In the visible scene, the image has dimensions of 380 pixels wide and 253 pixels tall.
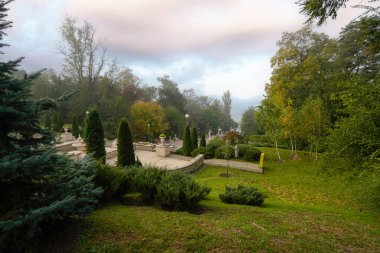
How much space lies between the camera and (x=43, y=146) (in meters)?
3.88

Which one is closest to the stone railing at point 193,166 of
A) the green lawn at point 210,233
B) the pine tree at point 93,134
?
the pine tree at point 93,134

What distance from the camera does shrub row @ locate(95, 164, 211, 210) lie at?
544 cm

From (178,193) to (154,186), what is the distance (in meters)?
0.77

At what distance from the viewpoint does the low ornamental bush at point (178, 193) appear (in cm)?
538

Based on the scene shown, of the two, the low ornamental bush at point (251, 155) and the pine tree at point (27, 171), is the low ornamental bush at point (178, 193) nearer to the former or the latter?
the pine tree at point (27, 171)

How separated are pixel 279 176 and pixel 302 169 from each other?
99.4 inches

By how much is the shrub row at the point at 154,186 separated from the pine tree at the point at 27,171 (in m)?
1.67

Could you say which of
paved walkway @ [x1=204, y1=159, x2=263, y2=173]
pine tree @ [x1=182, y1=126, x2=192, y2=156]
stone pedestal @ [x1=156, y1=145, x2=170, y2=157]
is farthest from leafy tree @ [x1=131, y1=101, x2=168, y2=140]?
paved walkway @ [x1=204, y1=159, x2=263, y2=173]

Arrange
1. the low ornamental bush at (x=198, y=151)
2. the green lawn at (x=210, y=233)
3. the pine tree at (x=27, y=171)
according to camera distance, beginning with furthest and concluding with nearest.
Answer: the low ornamental bush at (x=198, y=151), the green lawn at (x=210, y=233), the pine tree at (x=27, y=171)

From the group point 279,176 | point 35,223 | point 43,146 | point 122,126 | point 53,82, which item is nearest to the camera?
point 35,223

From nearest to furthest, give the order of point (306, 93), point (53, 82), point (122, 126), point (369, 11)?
1. point (369, 11)
2. point (122, 126)
3. point (306, 93)
4. point (53, 82)

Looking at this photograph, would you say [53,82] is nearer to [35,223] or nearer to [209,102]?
[35,223]

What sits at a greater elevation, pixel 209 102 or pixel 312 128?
pixel 209 102

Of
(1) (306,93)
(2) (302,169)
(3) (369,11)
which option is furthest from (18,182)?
(1) (306,93)
